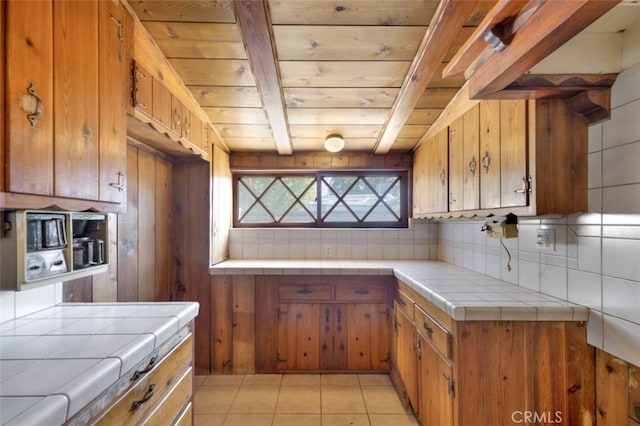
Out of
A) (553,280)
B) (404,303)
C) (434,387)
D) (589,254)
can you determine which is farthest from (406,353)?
(589,254)

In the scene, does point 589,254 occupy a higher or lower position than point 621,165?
lower

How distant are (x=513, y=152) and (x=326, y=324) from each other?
1.85 m

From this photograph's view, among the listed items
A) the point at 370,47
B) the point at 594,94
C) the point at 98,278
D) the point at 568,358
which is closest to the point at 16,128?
the point at 98,278

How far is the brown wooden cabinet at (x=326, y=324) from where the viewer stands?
245cm

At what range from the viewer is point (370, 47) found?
5.01 ft

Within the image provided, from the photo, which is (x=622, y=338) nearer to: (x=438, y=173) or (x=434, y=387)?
(x=434, y=387)

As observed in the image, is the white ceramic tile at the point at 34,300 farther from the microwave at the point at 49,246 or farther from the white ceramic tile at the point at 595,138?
the white ceramic tile at the point at 595,138

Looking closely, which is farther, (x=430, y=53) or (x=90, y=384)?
(x=430, y=53)

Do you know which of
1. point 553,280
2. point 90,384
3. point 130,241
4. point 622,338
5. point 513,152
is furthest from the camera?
point 130,241

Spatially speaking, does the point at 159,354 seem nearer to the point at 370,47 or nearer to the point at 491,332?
the point at 491,332

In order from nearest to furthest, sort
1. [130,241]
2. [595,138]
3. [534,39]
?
[534,39]
[595,138]
[130,241]

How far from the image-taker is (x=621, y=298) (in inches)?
43.7

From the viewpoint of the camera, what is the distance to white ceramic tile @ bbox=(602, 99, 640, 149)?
106cm

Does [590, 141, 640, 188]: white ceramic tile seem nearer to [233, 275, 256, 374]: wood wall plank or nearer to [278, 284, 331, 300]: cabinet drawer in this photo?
[278, 284, 331, 300]: cabinet drawer
